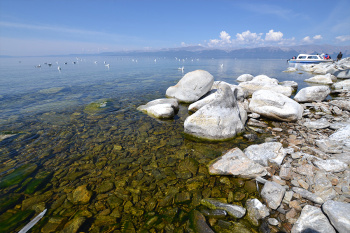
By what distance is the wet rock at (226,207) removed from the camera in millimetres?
3953

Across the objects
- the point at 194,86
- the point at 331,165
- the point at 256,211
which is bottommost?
the point at 256,211

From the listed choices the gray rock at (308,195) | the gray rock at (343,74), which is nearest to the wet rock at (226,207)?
the gray rock at (308,195)

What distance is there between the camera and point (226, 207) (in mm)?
4141

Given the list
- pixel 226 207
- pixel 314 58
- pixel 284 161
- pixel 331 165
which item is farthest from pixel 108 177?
pixel 314 58

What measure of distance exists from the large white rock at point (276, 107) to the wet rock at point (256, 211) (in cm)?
698

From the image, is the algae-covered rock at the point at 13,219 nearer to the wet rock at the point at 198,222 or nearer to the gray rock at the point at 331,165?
the wet rock at the point at 198,222

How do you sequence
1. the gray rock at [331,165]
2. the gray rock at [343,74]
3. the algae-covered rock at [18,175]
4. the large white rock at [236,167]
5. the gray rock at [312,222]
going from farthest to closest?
1. the gray rock at [343,74]
2. the algae-covered rock at [18,175]
3. the large white rock at [236,167]
4. the gray rock at [331,165]
5. the gray rock at [312,222]

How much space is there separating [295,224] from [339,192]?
6.13 ft

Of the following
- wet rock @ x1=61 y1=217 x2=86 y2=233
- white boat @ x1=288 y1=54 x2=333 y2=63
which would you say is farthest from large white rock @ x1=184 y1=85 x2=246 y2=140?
white boat @ x1=288 y1=54 x2=333 y2=63

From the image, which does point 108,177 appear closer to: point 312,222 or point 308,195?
point 312,222

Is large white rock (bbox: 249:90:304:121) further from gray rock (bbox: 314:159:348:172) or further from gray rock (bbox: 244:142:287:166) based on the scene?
gray rock (bbox: 314:159:348:172)

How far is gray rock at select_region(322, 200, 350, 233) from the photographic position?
302cm

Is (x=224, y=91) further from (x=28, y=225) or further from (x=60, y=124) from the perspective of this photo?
(x=60, y=124)

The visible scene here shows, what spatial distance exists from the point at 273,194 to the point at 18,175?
873cm
